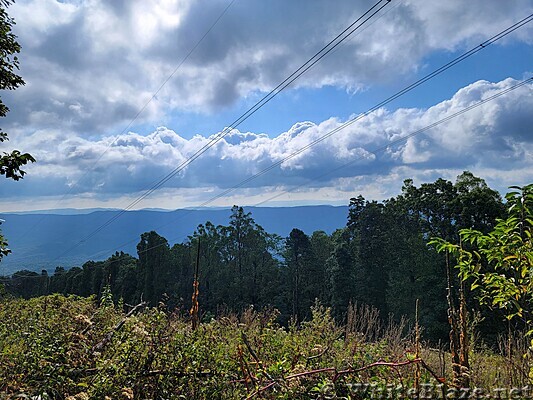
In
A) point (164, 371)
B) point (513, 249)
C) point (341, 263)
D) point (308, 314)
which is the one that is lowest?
point (308, 314)

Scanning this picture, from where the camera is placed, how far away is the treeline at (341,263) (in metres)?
26.0

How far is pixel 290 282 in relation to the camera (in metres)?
37.8

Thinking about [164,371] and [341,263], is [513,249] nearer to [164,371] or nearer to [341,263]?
[164,371]

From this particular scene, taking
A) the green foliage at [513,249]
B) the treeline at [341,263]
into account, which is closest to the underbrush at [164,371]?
the green foliage at [513,249]

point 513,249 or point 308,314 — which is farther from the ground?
point 513,249

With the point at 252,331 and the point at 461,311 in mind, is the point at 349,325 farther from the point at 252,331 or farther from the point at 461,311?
the point at 461,311

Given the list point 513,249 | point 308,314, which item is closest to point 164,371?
point 513,249

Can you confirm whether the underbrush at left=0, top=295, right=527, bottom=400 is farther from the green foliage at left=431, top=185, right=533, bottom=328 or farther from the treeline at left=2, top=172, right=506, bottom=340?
the treeline at left=2, top=172, right=506, bottom=340

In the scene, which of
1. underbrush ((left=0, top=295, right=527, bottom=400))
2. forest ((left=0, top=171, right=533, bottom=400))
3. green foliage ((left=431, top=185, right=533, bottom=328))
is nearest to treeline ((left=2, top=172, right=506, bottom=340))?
forest ((left=0, top=171, right=533, bottom=400))

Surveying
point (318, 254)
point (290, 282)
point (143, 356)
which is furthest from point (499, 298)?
point (318, 254)

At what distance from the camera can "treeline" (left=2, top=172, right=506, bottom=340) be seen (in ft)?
85.4

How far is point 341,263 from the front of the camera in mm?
31125

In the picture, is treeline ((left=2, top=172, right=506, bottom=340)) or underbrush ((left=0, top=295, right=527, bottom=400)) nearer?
underbrush ((left=0, top=295, right=527, bottom=400))

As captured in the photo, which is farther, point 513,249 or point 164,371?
point 164,371
